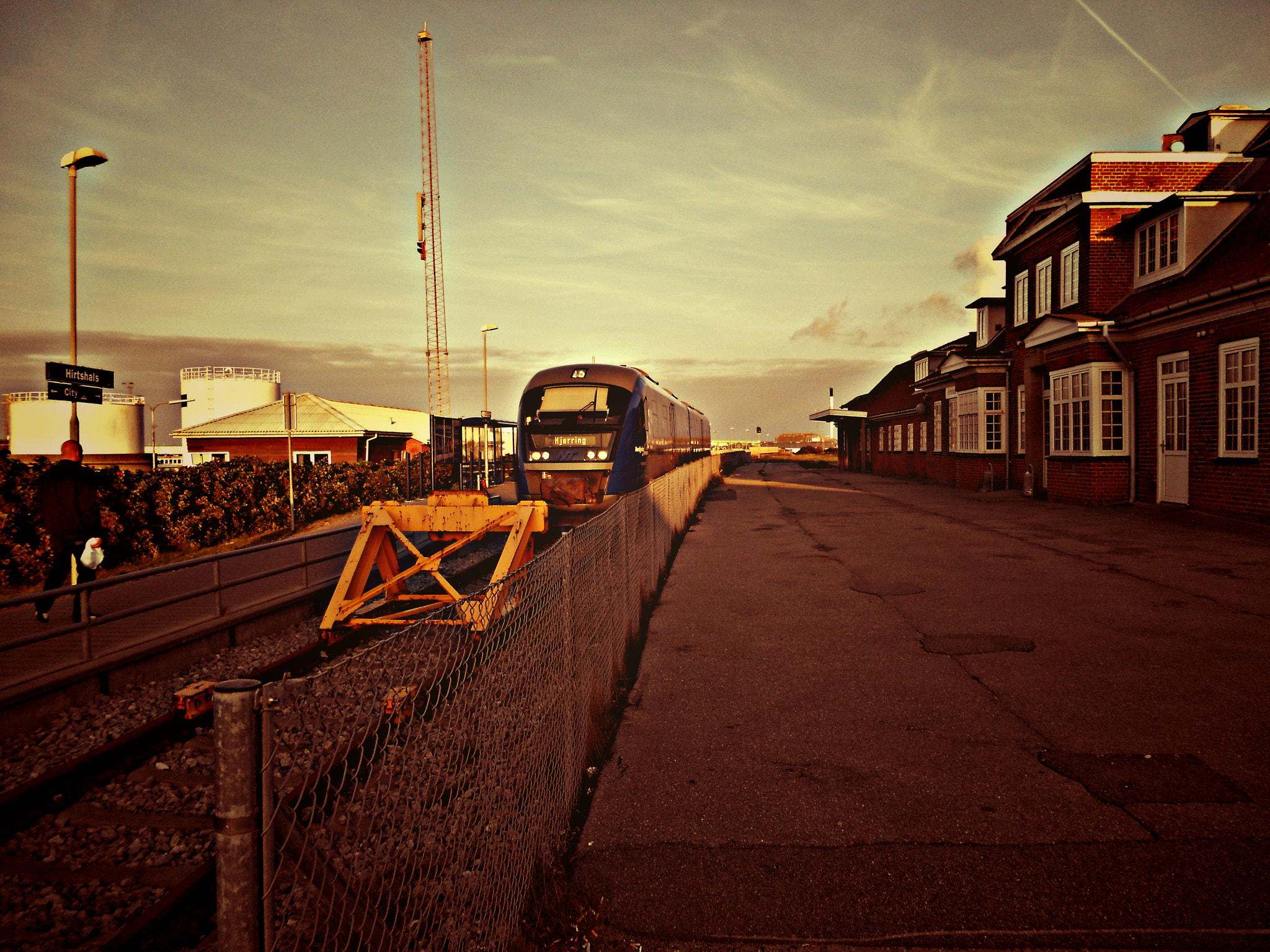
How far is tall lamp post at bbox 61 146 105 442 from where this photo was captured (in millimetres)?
12875

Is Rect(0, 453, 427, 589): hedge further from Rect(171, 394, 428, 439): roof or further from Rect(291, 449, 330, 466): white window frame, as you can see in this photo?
Rect(171, 394, 428, 439): roof

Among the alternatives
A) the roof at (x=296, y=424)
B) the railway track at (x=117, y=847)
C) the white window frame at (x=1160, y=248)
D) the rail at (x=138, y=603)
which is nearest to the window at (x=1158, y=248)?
the white window frame at (x=1160, y=248)

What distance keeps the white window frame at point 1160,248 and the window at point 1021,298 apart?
422cm

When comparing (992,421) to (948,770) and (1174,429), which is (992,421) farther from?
(948,770)

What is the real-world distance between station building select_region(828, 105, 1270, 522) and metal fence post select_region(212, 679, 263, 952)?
1661cm

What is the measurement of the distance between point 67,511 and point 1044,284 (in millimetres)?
23819

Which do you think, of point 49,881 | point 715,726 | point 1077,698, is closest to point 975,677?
point 1077,698

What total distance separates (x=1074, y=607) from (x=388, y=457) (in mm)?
39241

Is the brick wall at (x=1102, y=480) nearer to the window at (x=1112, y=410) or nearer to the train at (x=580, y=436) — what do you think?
the window at (x=1112, y=410)

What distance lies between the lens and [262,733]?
5.02 feet

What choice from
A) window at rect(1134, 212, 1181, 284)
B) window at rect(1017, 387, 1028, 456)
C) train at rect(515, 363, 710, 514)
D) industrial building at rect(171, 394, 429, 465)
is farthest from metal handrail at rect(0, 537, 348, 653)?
industrial building at rect(171, 394, 429, 465)

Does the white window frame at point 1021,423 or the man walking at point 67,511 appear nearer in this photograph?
the man walking at point 67,511

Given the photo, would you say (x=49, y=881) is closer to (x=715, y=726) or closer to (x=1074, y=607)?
(x=715, y=726)

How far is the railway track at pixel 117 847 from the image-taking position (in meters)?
3.24
